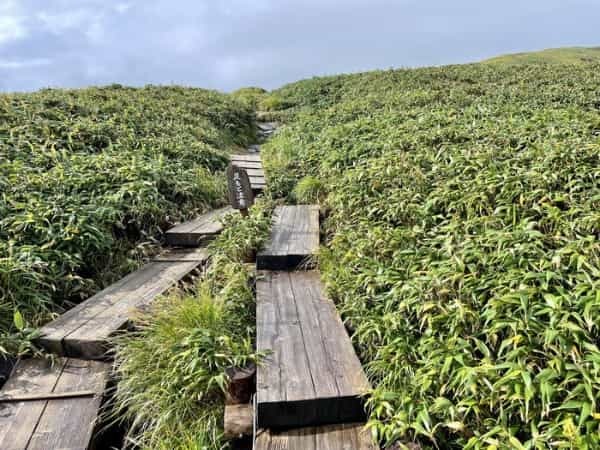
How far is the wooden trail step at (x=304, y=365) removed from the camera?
72.9 inches

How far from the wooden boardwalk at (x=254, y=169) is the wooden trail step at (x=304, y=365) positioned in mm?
3159

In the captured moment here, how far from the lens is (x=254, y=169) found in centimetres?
705

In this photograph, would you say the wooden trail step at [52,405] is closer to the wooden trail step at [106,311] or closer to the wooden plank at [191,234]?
the wooden trail step at [106,311]

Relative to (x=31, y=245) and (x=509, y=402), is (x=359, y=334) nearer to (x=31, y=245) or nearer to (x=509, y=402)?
(x=509, y=402)

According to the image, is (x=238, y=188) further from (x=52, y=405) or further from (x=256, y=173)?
(x=256, y=173)

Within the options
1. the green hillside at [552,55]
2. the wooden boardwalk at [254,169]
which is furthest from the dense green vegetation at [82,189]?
the green hillside at [552,55]

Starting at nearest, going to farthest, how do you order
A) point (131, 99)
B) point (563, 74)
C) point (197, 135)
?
point (197, 135) < point (131, 99) < point (563, 74)

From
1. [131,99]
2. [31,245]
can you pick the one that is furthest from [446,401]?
[131,99]

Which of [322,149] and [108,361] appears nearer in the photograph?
[108,361]

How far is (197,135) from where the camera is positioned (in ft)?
27.1

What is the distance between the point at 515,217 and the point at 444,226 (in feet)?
1.43

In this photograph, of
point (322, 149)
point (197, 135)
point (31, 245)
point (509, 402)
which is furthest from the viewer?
point (197, 135)

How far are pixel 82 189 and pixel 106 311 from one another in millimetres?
2057

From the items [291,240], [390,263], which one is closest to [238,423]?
[390,263]
